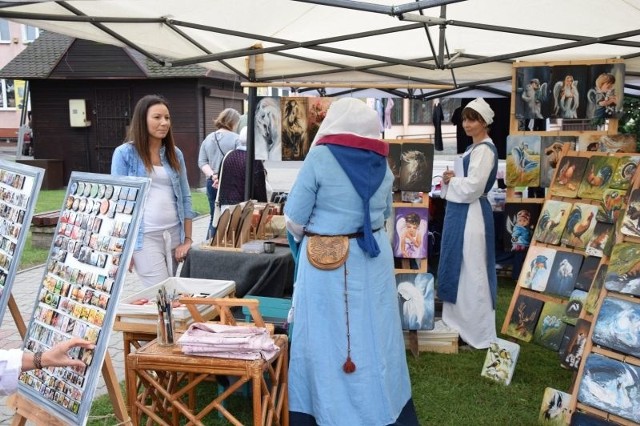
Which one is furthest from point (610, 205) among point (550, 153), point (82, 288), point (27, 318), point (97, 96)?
point (97, 96)

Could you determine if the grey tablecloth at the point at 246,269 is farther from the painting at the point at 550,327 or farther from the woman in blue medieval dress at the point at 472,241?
the painting at the point at 550,327

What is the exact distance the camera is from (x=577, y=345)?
3385 millimetres

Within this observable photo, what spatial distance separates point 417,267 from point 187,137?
459 inches

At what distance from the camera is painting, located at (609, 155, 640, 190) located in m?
3.70

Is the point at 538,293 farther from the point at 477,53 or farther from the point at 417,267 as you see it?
the point at 477,53

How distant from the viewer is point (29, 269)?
23.1ft

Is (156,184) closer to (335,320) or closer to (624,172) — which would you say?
(335,320)

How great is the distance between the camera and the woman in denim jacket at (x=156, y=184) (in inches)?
141

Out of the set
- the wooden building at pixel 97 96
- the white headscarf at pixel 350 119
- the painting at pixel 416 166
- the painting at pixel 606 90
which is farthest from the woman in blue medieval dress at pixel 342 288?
the wooden building at pixel 97 96

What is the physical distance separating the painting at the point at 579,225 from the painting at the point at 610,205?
0.27m

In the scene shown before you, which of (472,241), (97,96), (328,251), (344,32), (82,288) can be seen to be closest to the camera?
(82,288)

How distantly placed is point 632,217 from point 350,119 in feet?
4.46

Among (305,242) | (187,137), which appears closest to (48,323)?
(305,242)

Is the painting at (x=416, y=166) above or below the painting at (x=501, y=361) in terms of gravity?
above
